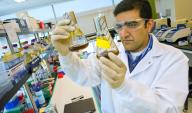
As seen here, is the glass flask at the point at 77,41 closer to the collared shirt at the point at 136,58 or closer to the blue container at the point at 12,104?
the collared shirt at the point at 136,58

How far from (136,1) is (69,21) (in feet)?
1.53

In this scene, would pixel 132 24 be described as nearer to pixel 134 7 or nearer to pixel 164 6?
pixel 134 7

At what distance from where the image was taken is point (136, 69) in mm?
1363

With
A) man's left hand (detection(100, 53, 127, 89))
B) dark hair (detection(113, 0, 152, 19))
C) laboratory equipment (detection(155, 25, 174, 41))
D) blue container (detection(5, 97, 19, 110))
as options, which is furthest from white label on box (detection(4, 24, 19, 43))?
laboratory equipment (detection(155, 25, 174, 41))

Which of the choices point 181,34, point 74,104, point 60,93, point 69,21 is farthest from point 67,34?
point 181,34

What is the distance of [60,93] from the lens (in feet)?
8.74

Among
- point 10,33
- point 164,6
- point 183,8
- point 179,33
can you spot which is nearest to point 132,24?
point 10,33

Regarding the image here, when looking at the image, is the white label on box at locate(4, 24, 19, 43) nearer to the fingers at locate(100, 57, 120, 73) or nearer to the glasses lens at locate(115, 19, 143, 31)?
the glasses lens at locate(115, 19, 143, 31)

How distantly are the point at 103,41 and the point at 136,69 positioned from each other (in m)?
0.46

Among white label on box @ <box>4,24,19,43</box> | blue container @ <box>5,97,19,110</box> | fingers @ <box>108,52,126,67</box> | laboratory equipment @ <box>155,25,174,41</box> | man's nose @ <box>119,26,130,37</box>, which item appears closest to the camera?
fingers @ <box>108,52,126,67</box>

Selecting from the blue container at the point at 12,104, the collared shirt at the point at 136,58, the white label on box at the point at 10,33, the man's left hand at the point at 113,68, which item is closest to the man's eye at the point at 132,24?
the collared shirt at the point at 136,58

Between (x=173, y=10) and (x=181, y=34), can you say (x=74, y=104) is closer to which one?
(x=181, y=34)

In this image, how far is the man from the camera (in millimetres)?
913

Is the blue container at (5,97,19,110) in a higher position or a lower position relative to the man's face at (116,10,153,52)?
lower
